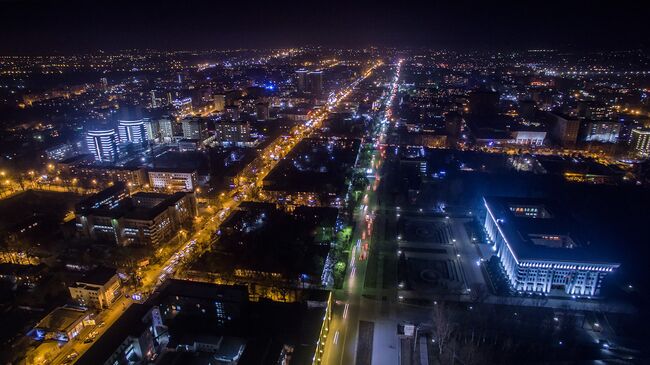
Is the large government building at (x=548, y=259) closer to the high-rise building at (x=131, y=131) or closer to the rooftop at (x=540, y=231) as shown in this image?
the rooftop at (x=540, y=231)

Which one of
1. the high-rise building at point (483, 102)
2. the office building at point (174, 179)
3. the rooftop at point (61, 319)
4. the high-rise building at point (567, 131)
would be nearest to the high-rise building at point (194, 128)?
the office building at point (174, 179)

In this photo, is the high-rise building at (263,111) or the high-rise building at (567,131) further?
the high-rise building at (263,111)

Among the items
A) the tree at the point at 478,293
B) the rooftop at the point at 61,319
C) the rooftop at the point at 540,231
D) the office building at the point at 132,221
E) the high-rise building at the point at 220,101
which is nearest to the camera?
the rooftop at the point at 61,319

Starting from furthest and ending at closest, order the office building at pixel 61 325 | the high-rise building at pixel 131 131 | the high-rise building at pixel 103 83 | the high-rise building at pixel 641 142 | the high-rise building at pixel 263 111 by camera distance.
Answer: the high-rise building at pixel 103 83 < the high-rise building at pixel 263 111 < the high-rise building at pixel 131 131 < the high-rise building at pixel 641 142 < the office building at pixel 61 325

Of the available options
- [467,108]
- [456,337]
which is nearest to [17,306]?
[456,337]

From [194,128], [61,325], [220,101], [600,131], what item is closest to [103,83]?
[220,101]

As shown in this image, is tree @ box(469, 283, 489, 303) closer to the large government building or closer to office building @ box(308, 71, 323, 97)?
the large government building

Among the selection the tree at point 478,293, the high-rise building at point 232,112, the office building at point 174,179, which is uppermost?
the high-rise building at point 232,112
